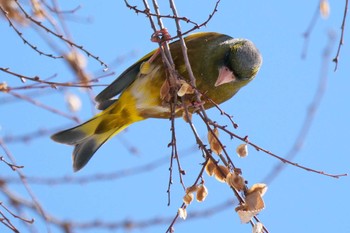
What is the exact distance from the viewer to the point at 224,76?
3742mm

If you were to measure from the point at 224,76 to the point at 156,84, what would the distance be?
446mm

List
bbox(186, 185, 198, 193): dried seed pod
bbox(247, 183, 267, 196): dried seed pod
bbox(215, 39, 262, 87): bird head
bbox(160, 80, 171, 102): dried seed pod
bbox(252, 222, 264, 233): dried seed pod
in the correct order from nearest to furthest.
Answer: bbox(252, 222, 264, 233): dried seed pod
bbox(247, 183, 267, 196): dried seed pod
bbox(186, 185, 198, 193): dried seed pod
bbox(160, 80, 171, 102): dried seed pod
bbox(215, 39, 262, 87): bird head

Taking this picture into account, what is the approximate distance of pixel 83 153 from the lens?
401 centimetres

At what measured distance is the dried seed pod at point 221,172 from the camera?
255 cm

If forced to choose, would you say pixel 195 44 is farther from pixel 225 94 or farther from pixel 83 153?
pixel 83 153

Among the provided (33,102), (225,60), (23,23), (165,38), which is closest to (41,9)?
(23,23)

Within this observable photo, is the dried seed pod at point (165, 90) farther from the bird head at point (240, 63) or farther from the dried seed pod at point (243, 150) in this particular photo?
the bird head at point (240, 63)

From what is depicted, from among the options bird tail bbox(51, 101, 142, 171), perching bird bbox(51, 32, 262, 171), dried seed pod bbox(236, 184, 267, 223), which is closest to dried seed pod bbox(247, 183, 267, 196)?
dried seed pod bbox(236, 184, 267, 223)

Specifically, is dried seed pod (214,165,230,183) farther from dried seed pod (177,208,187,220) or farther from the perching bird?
the perching bird

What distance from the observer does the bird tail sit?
390 cm

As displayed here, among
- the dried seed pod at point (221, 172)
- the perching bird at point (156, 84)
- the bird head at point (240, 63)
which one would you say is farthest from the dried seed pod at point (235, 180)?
the bird head at point (240, 63)

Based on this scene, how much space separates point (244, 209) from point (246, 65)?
1.60 m

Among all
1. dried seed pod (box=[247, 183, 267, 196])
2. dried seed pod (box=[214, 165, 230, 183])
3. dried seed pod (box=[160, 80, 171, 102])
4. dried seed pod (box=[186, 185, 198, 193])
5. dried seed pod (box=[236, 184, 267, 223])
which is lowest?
dried seed pod (box=[236, 184, 267, 223])

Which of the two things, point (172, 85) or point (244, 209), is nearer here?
point (244, 209)
